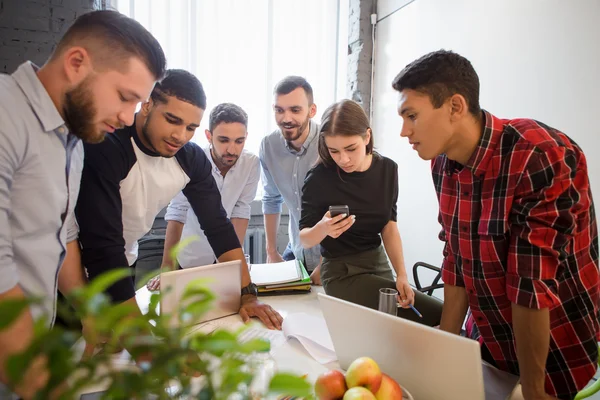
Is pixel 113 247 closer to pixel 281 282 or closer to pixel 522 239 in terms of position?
pixel 281 282

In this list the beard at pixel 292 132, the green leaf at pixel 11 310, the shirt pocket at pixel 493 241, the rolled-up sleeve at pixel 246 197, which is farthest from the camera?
the rolled-up sleeve at pixel 246 197

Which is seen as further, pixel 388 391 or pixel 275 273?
pixel 275 273

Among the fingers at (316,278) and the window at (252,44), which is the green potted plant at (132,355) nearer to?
the fingers at (316,278)

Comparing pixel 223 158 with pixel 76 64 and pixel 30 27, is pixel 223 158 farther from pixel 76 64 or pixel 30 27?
pixel 30 27

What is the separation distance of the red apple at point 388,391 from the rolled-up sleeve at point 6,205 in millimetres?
780

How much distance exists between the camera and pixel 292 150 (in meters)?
2.25

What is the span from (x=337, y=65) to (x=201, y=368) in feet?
13.0

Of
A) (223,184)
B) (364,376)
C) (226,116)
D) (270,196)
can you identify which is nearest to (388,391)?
(364,376)

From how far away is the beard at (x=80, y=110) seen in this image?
3.11 feet

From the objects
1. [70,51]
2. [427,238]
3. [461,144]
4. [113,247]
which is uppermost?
[70,51]

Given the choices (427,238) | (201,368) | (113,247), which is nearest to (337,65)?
(427,238)

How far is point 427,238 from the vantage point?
3027 mm

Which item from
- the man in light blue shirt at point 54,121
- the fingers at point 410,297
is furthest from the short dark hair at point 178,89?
the fingers at point 410,297

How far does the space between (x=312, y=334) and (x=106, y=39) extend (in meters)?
0.95
